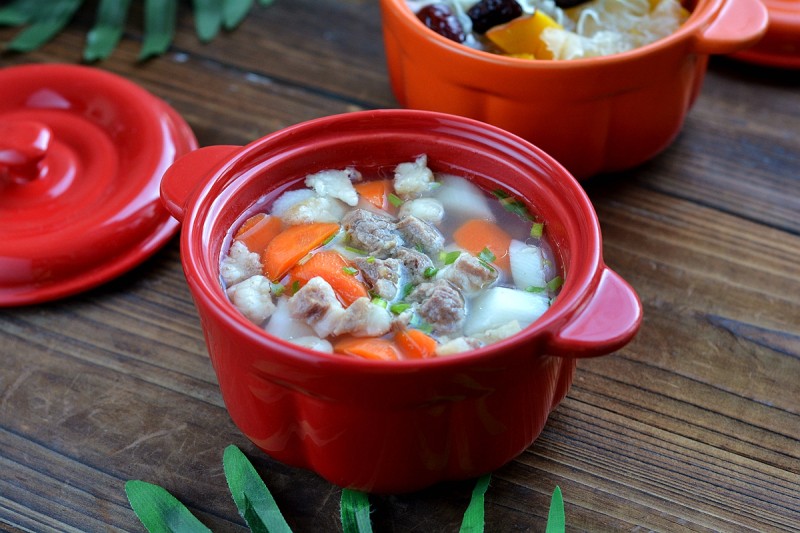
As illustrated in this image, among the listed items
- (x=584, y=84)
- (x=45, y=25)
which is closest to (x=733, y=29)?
(x=584, y=84)

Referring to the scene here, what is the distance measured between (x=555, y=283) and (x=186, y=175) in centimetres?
68

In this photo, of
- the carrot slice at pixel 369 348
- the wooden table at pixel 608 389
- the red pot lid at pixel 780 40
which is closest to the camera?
the carrot slice at pixel 369 348

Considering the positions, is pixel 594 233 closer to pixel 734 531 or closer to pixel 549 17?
pixel 734 531

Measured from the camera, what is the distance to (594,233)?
141 cm

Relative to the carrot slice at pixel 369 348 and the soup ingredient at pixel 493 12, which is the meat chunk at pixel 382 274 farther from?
the soup ingredient at pixel 493 12

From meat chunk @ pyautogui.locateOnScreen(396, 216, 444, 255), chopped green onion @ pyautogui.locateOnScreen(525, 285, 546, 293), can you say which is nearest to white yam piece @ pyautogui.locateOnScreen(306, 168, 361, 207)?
meat chunk @ pyautogui.locateOnScreen(396, 216, 444, 255)

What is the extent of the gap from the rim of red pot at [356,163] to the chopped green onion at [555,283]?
0.07ft

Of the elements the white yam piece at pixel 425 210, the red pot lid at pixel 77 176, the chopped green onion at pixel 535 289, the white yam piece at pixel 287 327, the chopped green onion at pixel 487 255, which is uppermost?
the white yam piece at pixel 425 210

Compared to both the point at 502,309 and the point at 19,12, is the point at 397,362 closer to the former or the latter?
the point at 502,309

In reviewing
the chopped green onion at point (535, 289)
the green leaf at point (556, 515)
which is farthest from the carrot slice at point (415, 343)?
the green leaf at point (556, 515)

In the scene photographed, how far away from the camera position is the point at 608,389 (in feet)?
5.50

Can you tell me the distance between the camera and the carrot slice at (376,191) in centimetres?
170

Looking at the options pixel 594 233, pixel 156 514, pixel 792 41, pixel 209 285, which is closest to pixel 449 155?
pixel 594 233

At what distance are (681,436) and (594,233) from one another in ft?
1.46
